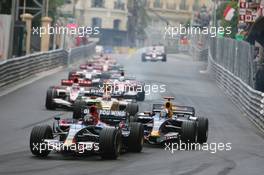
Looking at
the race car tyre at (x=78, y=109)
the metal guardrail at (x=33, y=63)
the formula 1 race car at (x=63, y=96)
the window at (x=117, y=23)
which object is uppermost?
the race car tyre at (x=78, y=109)

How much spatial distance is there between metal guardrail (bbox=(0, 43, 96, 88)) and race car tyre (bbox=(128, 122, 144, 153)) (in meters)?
15.0

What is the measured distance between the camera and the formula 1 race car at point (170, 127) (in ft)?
57.3

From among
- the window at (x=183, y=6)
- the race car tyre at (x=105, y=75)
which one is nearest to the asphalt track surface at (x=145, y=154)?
the race car tyre at (x=105, y=75)

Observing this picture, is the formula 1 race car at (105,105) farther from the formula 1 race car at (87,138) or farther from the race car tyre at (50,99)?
the formula 1 race car at (87,138)

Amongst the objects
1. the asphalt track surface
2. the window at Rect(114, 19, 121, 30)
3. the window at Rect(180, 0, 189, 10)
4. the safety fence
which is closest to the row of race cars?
the asphalt track surface

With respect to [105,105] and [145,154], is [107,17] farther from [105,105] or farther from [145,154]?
[145,154]

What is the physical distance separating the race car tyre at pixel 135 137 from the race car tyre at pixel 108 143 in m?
1.17

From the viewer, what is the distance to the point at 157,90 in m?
36.4

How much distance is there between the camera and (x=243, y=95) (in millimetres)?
29359

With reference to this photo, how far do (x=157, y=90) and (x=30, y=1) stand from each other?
20.4 m

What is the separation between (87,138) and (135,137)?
1146 mm

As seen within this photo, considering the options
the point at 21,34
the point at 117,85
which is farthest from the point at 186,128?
the point at 21,34

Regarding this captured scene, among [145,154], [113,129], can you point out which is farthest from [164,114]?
[113,129]

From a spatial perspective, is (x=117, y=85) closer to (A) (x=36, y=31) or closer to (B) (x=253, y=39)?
(B) (x=253, y=39)
